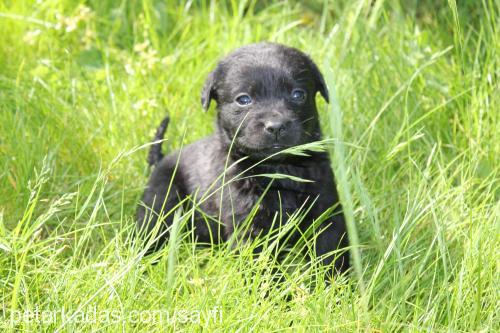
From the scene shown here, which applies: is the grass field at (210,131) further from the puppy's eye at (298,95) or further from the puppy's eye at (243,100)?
the puppy's eye at (243,100)

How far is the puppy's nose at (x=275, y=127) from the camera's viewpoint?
3.04 metres

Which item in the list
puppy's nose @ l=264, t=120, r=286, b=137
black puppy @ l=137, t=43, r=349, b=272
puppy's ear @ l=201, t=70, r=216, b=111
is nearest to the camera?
puppy's nose @ l=264, t=120, r=286, b=137

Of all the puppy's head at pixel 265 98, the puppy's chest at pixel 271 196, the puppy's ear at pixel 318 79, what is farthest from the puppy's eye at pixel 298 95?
the puppy's chest at pixel 271 196

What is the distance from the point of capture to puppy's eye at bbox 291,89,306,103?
10.8 feet

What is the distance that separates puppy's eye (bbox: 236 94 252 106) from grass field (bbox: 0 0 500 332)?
389mm

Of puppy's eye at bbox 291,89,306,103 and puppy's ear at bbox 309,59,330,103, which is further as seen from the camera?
puppy's ear at bbox 309,59,330,103

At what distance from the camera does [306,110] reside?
10.9 ft

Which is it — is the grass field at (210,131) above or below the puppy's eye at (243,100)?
below

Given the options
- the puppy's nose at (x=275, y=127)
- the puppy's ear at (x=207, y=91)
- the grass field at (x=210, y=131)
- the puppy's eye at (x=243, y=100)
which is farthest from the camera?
the puppy's ear at (x=207, y=91)

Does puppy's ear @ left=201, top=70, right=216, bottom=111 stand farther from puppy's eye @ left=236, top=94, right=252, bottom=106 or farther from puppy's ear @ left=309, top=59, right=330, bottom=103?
puppy's ear @ left=309, top=59, right=330, bottom=103

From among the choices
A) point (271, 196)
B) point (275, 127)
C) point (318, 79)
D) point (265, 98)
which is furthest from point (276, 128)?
point (318, 79)

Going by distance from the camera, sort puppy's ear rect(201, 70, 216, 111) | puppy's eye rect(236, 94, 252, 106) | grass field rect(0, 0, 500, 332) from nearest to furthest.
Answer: grass field rect(0, 0, 500, 332) → puppy's eye rect(236, 94, 252, 106) → puppy's ear rect(201, 70, 216, 111)

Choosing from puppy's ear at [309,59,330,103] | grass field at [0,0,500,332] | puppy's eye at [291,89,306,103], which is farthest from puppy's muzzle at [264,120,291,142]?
puppy's ear at [309,59,330,103]

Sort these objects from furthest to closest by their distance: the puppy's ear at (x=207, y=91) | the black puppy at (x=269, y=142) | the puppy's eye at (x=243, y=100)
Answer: the puppy's ear at (x=207, y=91) < the puppy's eye at (x=243, y=100) < the black puppy at (x=269, y=142)
